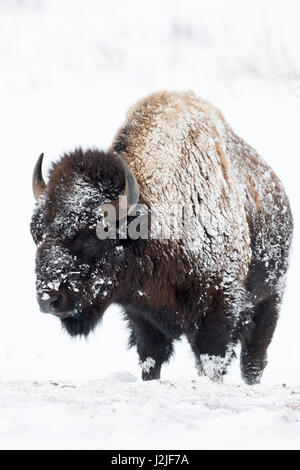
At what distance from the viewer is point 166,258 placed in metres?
4.43

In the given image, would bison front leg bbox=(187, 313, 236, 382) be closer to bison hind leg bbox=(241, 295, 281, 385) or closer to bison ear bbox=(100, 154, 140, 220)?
bison ear bbox=(100, 154, 140, 220)

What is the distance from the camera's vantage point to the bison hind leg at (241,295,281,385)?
5.73 meters

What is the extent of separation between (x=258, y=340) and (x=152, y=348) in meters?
1.24

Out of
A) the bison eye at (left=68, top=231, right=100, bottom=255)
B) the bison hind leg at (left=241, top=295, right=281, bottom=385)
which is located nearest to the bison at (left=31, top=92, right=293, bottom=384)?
the bison eye at (left=68, top=231, right=100, bottom=255)

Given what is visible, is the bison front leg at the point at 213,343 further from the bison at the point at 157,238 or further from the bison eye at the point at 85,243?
the bison eye at the point at 85,243

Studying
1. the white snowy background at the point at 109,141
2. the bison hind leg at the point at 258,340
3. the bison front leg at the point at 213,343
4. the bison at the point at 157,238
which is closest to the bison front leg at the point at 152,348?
the bison at the point at 157,238

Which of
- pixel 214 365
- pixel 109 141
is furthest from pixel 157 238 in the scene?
pixel 109 141

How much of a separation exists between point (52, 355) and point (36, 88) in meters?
16.5

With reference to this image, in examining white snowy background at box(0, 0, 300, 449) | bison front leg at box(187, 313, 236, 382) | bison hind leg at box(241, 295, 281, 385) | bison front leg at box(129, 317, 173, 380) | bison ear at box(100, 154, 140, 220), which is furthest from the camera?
bison hind leg at box(241, 295, 281, 385)

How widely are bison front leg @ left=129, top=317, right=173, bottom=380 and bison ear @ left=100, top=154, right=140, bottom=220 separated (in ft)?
3.91

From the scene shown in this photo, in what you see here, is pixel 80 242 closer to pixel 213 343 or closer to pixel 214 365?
pixel 213 343

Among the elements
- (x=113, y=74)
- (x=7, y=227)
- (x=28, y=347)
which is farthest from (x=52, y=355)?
(x=113, y=74)

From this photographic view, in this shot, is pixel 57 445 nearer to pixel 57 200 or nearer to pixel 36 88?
pixel 57 200

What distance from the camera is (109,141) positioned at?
18656 mm
